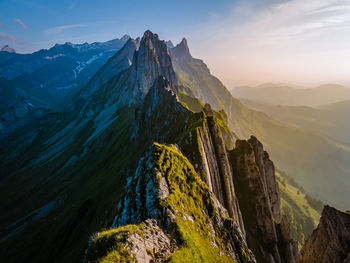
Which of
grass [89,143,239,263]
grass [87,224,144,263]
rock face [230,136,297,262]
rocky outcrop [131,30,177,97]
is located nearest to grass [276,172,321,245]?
rock face [230,136,297,262]

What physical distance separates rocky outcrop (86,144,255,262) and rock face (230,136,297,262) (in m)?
18.5

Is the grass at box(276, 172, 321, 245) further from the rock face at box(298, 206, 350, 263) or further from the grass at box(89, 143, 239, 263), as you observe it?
the grass at box(89, 143, 239, 263)

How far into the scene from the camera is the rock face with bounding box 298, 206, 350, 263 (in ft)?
86.6

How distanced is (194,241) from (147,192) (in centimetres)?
881

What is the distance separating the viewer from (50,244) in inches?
3054

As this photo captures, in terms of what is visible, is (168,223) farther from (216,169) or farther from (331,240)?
(331,240)

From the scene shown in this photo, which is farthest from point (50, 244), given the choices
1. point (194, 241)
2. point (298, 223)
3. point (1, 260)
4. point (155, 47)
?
point (298, 223)

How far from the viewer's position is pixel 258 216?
148 feet

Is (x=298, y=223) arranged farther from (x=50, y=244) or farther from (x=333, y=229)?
(x=50, y=244)

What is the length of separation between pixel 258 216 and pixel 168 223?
1390 inches

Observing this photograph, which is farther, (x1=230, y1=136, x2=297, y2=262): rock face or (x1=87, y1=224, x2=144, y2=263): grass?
(x1=230, y1=136, x2=297, y2=262): rock face

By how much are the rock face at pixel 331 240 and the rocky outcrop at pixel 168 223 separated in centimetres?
1193

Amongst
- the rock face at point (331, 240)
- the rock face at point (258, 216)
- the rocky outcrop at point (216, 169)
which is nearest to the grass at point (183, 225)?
the rocky outcrop at point (216, 169)

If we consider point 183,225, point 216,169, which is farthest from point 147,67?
point 183,225
